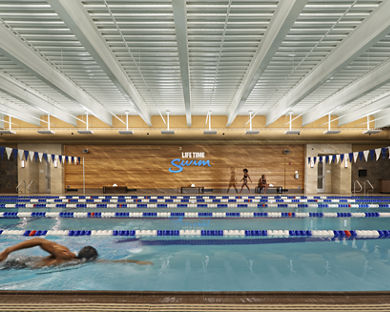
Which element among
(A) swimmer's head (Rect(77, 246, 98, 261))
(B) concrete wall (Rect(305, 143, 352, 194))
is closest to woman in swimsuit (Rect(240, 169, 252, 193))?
(B) concrete wall (Rect(305, 143, 352, 194))

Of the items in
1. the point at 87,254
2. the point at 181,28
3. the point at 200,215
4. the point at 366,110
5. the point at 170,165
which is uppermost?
the point at 181,28

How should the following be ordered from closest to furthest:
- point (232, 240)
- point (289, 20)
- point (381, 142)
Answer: point (289, 20), point (232, 240), point (381, 142)

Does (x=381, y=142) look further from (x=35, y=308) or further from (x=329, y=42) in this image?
(x=35, y=308)

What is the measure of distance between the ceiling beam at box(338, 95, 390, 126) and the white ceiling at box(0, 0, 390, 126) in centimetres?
9

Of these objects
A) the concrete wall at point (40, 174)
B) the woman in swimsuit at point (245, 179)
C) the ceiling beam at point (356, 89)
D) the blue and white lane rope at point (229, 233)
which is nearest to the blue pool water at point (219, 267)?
the blue and white lane rope at point (229, 233)

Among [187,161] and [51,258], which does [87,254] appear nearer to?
[51,258]

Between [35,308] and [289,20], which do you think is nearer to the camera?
[35,308]

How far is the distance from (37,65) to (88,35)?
208 cm

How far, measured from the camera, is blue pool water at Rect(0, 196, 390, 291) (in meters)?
2.92

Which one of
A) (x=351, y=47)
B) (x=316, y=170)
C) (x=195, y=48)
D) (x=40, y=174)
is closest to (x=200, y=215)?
(x=195, y=48)

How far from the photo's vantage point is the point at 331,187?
13.5 meters

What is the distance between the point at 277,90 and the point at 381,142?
8415 mm

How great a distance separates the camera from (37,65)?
5375 millimetres

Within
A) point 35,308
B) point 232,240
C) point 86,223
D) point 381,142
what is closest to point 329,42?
point 232,240
